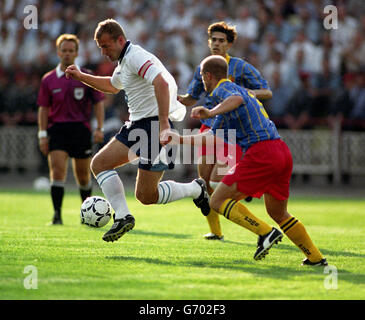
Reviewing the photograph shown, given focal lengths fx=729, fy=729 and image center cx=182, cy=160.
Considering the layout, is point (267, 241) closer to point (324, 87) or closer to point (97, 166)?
point (97, 166)

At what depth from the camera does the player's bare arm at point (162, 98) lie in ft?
23.7

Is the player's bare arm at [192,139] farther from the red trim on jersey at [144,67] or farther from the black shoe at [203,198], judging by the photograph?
the black shoe at [203,198]

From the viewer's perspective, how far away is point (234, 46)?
18375 mm

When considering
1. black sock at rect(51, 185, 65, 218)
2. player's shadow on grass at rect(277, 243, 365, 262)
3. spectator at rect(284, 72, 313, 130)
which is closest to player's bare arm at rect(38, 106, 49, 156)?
black sock at rect(51, 185, 65, 218)

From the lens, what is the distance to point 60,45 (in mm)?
10305

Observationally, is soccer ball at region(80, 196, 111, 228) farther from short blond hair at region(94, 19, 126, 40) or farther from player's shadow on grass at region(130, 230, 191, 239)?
short blond hair at region(94, 19, 126, 40)

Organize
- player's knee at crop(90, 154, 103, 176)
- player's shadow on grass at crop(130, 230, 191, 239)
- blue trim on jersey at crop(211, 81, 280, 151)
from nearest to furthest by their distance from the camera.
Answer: blue trim on jersey at crop(211, 81, 280, 151), player's knee at crop(90, 154, 103, 176), player's shadow on grass at crop(130, 230, 191, 239)

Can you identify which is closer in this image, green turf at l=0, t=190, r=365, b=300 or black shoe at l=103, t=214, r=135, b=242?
green turf at l=0, t=190, r=365, b=300

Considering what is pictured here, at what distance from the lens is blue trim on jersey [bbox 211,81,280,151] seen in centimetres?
677

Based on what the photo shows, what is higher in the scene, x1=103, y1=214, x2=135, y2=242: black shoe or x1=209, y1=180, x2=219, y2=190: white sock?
x1=209, y1=180, x2=219, y2=190: white sock

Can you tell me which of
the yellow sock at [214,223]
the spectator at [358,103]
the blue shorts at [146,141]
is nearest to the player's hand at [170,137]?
the blue shorts at [146,141]

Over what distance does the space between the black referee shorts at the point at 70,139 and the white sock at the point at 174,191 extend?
2801mm

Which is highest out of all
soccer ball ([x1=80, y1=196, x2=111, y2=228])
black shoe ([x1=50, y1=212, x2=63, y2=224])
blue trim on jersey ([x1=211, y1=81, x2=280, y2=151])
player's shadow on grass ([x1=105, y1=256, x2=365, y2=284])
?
blue trim on jersey ([x1=211, y1=81, x2=280, y2=151])

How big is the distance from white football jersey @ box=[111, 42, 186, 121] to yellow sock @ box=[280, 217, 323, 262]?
74.2 inches
